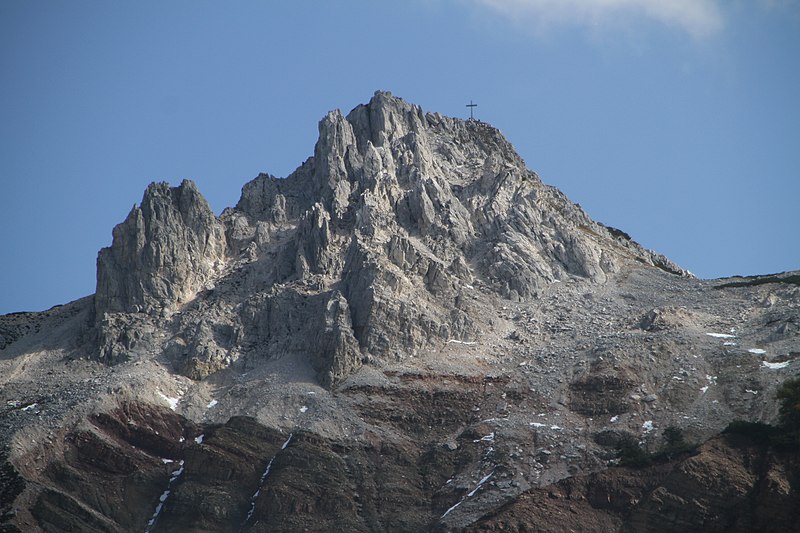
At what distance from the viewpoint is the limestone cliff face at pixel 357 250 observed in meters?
142

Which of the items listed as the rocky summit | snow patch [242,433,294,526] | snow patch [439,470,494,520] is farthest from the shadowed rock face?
snow patch [242,433,294,526]

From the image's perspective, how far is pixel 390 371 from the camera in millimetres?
136125

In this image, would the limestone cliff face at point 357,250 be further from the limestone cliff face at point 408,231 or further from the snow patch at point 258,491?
the snow patch at point 258,491

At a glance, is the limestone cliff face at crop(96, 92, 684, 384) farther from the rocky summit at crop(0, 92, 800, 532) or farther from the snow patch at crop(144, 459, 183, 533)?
the snow patch at crop(144, 459, 183, 533)

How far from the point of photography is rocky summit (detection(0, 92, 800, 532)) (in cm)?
11912

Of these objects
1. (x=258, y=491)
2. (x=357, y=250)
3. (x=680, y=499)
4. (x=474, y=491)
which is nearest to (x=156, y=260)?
(x=357, y=250)

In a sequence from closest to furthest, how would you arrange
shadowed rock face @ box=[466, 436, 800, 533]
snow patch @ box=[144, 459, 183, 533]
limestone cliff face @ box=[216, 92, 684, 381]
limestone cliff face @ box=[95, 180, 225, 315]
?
shadowed rock face @ box=[466, 436, 800, 533] < snow patch @ box=[144, 459, 183, 533] < limestone cliff face @ box=[216, 92, 684, 381] < limestone cliff face @ box=[95, 180, 225, 315]

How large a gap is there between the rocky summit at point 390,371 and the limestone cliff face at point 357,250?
0.98 ft

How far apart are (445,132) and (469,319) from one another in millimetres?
47879

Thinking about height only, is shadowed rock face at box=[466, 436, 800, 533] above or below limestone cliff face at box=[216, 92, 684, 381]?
below

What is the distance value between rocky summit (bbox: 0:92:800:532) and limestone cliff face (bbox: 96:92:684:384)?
30 centimetres

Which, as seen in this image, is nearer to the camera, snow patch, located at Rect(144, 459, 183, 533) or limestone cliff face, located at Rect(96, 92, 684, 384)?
snow patch, located at Rect(144, 459, 183, 533)

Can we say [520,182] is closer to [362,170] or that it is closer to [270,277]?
[362,170]

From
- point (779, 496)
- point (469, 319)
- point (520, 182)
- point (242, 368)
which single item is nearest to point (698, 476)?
point (779, 496)
